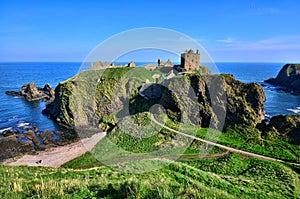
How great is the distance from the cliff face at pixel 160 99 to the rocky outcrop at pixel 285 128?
268 centimetres

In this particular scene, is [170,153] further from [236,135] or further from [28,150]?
[28,150]

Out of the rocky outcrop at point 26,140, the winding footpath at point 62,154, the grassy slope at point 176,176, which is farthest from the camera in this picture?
the rocky outcrop at point 26,140

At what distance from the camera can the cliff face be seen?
128 ft

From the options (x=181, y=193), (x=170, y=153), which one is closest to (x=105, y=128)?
(x=170, y=153)

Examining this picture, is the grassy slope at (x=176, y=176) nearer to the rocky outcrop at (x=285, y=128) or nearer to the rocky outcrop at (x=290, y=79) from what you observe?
the rocky outcrop at (x=285, y=128)

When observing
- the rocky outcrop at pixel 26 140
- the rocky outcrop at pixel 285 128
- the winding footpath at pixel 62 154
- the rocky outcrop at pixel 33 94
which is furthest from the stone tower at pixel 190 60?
the rocky outcrop at pixel 33 94

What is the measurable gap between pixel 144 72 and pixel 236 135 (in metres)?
26.6

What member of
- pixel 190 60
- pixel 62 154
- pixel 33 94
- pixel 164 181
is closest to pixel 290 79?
pixel 190 60

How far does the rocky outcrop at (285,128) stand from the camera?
3253 centimetres

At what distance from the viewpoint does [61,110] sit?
5150 cm

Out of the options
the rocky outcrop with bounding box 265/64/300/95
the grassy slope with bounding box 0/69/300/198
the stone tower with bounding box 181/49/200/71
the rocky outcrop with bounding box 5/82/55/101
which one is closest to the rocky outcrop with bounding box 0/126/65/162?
the grassy slope with bounding box 0/69/300/198

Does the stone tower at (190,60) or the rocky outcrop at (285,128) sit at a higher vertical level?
the stone tower at (190,60)

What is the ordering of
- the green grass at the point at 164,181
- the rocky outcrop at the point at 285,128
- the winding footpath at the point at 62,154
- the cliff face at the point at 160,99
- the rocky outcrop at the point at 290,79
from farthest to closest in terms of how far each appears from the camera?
the rocky outcrop at the point at 290,79, the cliff face at the point at 160,99, the rocky outcrop at the point at 285,128, the winding footpath at the point at 62,154, the green grass at the point at 164,181

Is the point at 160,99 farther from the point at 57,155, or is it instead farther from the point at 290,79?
the point at 290,79
